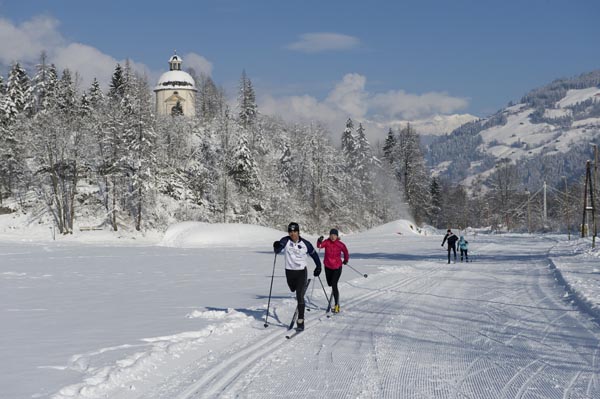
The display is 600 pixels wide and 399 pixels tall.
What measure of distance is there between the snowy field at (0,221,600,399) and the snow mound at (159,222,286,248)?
22.6 metres

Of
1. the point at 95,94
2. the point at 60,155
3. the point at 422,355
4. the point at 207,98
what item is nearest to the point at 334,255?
the point at 422,355

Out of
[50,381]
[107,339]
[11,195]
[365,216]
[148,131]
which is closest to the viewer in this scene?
[50,381]

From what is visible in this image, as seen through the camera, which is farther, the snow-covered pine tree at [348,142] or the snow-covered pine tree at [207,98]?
the snow-covered pine tree at [207,98]

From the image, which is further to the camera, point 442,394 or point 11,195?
point 11,195

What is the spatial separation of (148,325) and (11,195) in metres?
53.0

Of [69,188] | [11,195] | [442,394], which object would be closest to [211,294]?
[442,394]

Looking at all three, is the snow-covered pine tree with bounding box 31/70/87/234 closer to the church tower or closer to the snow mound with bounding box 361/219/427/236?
the snow mound with bounding box 361/219/427/236

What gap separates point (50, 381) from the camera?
6.84 metres

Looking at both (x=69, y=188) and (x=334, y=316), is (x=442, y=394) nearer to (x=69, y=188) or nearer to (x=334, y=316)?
(x=334, y=316)

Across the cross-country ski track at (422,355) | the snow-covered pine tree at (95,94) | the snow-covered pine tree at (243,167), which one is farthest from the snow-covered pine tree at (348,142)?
the cross-country ski track at (422,355)

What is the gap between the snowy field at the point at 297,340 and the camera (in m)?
6.74

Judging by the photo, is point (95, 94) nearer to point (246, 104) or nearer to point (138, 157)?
point (246, 104)

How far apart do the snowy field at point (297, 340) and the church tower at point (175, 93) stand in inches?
3034

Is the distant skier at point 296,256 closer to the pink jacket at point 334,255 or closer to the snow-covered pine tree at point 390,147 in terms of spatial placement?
the pink jacket at point 334,255
